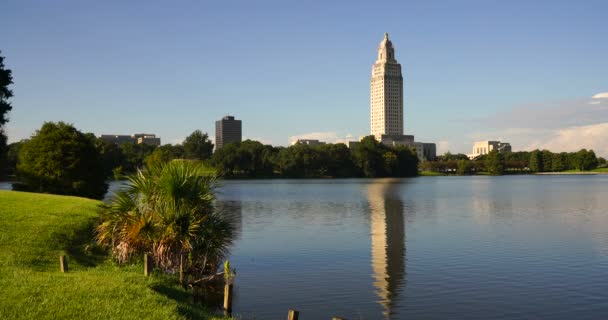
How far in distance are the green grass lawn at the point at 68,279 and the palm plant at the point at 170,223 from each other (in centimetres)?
98

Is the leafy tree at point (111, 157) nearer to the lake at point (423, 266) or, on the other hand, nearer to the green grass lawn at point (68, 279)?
the lake at point (423, 266)

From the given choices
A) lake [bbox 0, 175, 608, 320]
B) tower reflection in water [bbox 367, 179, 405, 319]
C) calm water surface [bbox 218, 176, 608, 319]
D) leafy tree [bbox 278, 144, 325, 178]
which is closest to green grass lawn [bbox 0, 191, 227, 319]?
lake [bbox 0, 175, 608, 320]

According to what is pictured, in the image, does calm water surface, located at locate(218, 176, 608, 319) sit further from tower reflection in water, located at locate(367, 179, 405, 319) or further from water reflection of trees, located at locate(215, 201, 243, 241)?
water reflection of trees, located at locate(215, 201, 243, 241)

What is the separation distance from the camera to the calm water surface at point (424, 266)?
20.8 m

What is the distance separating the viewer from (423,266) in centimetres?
2855

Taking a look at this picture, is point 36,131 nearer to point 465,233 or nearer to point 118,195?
point 118,195

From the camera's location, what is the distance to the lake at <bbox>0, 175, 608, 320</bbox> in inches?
819

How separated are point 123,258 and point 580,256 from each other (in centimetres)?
2370

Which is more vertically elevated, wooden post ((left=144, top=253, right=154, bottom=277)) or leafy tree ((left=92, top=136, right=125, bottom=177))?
leafy tree ((left=92, top=136, right=125, bottom=177))

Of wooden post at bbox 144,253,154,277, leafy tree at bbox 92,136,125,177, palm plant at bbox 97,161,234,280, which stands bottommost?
wooden post at bbox 144,253,154,277

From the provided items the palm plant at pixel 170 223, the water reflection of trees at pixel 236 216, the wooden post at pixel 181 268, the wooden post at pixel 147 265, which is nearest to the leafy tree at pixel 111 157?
the water reflection of trees at pixel 236 216

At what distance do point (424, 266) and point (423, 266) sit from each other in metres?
0.05

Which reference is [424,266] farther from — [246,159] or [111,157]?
[246,159]

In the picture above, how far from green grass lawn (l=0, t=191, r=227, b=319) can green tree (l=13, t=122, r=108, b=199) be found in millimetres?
24761
